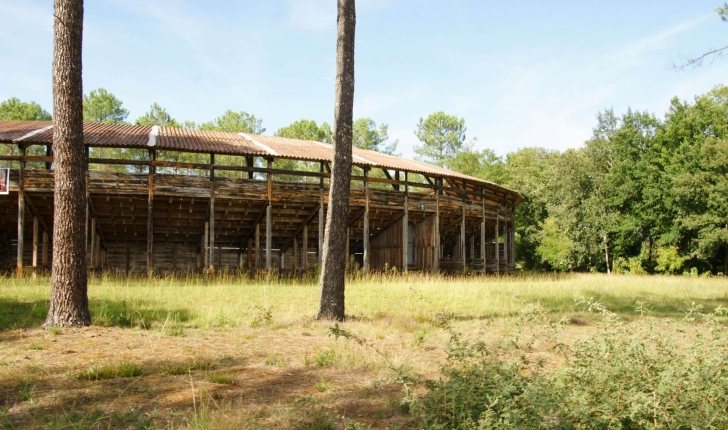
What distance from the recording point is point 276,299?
1302cm

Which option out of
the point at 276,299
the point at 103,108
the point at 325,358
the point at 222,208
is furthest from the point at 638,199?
the point at 103,108

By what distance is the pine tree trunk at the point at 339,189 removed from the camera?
1002 cm

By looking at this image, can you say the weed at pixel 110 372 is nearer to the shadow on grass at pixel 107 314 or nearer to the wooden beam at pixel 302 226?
the shadow on grass at pixel 107 314

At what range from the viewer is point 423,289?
631 inches

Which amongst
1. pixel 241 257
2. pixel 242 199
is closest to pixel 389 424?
pixel 242 199

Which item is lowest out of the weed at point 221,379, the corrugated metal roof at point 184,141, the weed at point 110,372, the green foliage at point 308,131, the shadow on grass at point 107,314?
the weed at point 221,379

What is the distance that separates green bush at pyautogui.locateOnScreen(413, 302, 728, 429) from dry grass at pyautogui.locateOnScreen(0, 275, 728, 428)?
0.72m

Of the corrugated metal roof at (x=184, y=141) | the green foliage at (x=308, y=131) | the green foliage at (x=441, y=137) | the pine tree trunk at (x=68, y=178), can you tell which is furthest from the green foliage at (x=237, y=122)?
the pine tree trunk at (x=68, y=178)

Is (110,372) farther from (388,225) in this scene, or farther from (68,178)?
(388,225)

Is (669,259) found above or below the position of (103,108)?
below

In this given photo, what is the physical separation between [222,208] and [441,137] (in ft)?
141

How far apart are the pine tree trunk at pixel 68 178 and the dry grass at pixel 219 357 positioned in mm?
523

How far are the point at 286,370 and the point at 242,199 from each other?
1386 centimetres

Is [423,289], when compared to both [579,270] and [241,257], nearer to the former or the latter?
[241,257]
